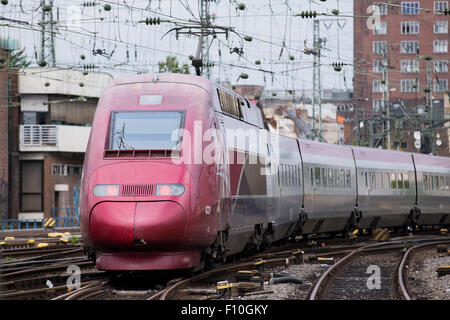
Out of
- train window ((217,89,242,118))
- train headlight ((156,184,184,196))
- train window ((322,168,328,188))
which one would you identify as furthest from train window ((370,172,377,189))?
train headlight ((156,184,184,196))

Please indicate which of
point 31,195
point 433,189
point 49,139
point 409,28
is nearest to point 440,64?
point 433,189

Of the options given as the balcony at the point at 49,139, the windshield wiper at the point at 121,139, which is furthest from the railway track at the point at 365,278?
the balcony at the point at 49,139

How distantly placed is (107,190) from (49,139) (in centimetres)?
3686

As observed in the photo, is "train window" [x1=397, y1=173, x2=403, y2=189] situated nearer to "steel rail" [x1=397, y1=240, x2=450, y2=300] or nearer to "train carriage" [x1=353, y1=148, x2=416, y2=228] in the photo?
"train carriage" [x1=353, y1=148, x2=416, y2=228]

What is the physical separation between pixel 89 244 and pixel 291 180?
10846 mm

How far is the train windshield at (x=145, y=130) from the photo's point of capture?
14.8 m

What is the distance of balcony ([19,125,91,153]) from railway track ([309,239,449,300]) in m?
29.1

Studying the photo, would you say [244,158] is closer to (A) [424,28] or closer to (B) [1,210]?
(B) [1,210]

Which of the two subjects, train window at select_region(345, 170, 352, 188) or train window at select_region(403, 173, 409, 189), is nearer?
train window at select_region(345, 170, 352, 188)

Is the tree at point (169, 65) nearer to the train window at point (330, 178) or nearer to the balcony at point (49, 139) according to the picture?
the balcony at point (49, 139)

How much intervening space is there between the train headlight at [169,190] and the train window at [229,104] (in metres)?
3.09

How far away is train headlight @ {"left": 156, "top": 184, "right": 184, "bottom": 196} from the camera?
1419cm

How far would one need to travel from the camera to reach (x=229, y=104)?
1770cm

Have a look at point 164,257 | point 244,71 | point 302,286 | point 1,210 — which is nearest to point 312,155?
point 244,71
